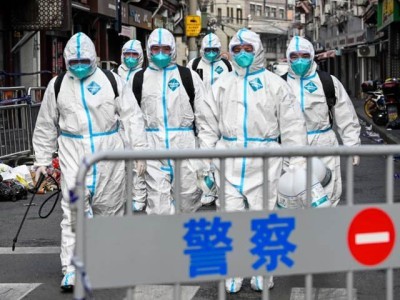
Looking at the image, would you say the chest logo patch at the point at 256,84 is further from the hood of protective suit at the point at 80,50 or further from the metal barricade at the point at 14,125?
the metal barricade at the point at 14,125

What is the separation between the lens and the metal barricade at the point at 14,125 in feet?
50.1

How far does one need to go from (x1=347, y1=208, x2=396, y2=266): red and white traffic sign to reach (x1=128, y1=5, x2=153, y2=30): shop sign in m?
33.1

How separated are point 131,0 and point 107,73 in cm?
2982

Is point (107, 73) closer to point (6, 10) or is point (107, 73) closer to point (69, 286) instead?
point (69, 286)

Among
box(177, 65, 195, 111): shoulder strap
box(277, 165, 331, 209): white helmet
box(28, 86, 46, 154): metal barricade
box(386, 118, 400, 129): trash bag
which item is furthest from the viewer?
box(386, 118, 400, 129): trash bag

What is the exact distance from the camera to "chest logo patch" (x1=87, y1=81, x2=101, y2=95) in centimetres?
757

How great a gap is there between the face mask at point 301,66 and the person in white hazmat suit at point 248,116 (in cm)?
129

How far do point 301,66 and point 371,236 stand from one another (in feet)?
14.1

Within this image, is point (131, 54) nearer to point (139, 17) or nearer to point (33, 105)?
point (33, 105)

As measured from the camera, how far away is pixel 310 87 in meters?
8.82

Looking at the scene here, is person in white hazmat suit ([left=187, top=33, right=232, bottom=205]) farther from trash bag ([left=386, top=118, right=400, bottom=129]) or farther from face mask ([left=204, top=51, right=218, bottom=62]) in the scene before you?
trash bag ([left=386, top=118, right=400, bottom=129])

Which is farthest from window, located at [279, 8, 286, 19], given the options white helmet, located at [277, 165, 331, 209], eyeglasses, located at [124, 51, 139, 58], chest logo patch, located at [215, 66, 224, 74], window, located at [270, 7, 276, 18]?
white helmet, located at [277, 165, 331, 209]

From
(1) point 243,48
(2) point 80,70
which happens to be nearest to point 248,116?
(1) point 243,48

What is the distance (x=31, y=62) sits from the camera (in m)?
24.5
